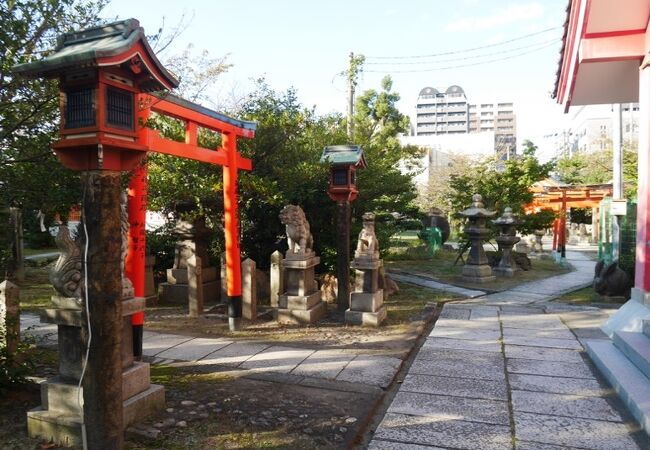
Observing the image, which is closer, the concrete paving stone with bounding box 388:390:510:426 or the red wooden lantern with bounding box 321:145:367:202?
the concrete paving stone with bounding box 388:390:510:426

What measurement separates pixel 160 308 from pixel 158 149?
4.75 meters

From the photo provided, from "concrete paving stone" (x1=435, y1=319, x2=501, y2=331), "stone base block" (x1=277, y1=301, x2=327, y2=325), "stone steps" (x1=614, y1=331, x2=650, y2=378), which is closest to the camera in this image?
"stone steps" (x1=614, y1=331, x2=650, y2=378)

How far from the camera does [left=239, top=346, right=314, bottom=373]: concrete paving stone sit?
210 inches

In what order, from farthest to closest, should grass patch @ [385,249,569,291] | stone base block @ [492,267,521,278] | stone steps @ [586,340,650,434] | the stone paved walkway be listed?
stone base block @ [492,267,521,278], grass patch @ [385,249,569,291], stone steps @ [586,340,650,434], the stone paved walkway

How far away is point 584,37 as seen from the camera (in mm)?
6906

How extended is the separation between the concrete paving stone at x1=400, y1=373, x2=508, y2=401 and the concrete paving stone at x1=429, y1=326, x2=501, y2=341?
1861 millimetres

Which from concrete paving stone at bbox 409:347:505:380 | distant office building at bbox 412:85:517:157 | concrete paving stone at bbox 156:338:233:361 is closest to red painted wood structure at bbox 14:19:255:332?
concrete paving stone at bbox 156:338:233:361

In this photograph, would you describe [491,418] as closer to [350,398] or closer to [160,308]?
[350,398]

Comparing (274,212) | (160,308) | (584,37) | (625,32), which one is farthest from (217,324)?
(625,32)

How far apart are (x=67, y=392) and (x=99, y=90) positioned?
7.93 ft

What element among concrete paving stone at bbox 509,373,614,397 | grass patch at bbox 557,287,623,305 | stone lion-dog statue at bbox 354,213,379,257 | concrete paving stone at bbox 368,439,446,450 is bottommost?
grass patch at bbox 557,287,623,305

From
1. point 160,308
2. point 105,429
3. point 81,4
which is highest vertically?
point 81,4

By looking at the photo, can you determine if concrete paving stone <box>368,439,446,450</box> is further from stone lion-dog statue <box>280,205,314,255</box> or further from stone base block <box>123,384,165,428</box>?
stone lion-dog statue <box>280,205,314,255</box>

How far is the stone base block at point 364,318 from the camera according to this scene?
7578 millimetres
